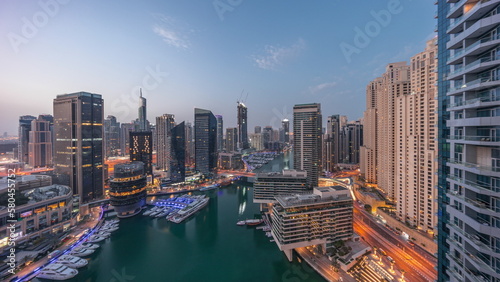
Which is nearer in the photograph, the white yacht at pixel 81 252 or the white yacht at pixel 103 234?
the white yacht at pixel 81 252

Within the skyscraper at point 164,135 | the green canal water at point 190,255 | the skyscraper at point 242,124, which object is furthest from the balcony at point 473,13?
the skyscraper at point 242,124

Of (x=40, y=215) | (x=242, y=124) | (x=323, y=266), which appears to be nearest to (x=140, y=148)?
(x=40, y=215)

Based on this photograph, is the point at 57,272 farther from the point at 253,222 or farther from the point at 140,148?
the point at 140,148

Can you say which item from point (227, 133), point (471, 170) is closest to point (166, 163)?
point (227, 133)

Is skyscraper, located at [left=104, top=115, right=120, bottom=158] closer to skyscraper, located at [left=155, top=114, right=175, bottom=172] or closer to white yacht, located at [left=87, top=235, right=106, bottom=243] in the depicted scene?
skyscraper, located at [left=155, top=114, right=175, bottom=172]

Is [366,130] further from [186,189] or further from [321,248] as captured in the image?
[186,189]

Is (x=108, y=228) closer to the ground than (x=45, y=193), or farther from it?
closer to the ground

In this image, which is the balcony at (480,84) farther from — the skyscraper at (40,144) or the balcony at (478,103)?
the skyscraper at (40,144)
